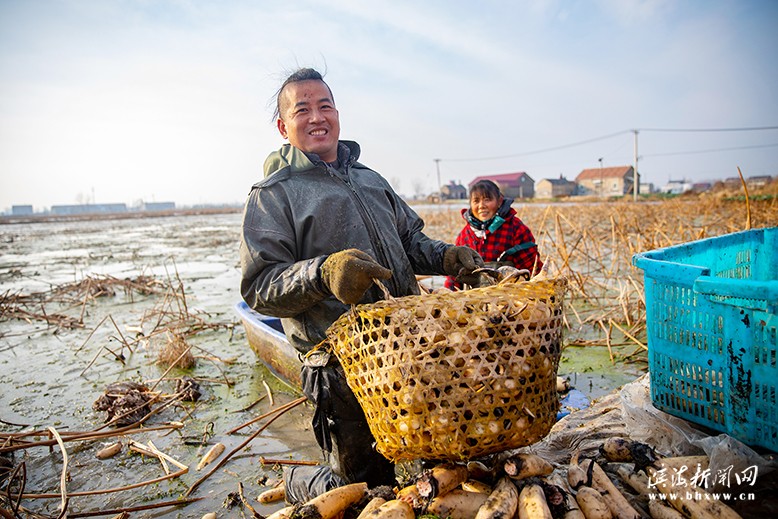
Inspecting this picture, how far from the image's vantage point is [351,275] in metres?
1.71

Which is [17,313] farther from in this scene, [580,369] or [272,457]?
[580,369]

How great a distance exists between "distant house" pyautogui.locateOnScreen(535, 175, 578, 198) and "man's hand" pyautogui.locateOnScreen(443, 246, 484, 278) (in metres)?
76.4

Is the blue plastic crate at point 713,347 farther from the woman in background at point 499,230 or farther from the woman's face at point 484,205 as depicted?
the woman's face at point 484,205

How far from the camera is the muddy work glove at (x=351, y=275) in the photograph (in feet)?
5.62

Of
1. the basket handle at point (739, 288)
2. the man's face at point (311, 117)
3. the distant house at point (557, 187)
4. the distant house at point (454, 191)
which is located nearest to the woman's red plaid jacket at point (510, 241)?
the man's face at point (311, 117)

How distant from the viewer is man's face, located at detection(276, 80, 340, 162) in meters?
2.43

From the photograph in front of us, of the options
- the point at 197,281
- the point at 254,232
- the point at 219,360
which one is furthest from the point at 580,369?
the point at 197,281

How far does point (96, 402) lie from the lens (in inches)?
153

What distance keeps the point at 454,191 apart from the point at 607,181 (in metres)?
26.7

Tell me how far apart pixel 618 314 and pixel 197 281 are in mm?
8653

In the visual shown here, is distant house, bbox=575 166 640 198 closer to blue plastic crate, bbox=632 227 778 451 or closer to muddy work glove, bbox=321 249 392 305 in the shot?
blue plastic crate, bbox=632 227 778 451

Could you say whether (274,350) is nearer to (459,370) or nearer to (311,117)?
(311,117)

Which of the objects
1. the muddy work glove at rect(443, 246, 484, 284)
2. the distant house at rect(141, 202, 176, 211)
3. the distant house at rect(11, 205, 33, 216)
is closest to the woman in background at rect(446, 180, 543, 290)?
the muddy work glove at rect(443, 246, 484, 284)

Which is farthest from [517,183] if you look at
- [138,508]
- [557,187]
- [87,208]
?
[87,208]
